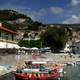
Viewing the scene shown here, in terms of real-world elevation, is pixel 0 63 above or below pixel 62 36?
below

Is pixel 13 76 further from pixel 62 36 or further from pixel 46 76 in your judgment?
pixel 62 36

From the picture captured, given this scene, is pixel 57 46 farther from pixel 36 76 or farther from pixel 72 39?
pixel 36 76

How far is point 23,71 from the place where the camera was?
1714 inches

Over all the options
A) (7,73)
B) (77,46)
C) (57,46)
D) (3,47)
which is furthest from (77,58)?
(77,46)

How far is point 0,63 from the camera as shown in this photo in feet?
173

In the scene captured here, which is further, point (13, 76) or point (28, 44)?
point (28, 44)

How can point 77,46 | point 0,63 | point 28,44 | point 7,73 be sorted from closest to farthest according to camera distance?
point 7,73 → point 0,63 → point 28,44 → point 77,46

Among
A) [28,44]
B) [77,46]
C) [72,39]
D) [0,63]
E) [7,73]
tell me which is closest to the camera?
[7,73]

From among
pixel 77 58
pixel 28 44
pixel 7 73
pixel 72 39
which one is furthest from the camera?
pixel 72 39

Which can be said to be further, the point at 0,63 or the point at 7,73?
the point at 0,63

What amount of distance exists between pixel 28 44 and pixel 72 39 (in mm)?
58499

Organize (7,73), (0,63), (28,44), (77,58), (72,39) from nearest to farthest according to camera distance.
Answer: (7,73)
(0,63)
(77,58)
(28,44)
(72,39)

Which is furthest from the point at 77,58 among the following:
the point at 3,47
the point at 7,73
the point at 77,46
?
the point at 77,46

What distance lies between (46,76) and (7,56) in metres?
13.2
